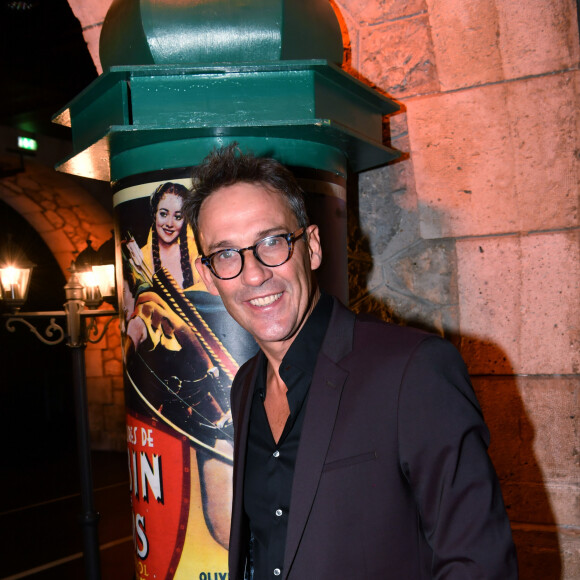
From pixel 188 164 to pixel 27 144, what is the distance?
26.3 feet

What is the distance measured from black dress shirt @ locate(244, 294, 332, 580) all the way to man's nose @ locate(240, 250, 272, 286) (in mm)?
165

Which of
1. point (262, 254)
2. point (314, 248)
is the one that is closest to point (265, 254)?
point (262, 254)

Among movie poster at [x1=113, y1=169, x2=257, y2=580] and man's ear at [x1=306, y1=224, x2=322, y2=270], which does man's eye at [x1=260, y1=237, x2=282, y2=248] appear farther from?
movie poster at [x1=113, y1=169, x2=257, y2=580]

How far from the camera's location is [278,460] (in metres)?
1.41

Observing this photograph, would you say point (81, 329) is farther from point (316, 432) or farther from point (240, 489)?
point (316, 432)

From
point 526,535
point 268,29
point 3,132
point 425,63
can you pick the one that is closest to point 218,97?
point 268,29

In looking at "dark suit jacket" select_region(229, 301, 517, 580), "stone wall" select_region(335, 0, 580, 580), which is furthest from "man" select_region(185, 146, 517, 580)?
"stone wall" select_region(335, 0, 580, 580)

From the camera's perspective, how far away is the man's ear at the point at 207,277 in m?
1.65

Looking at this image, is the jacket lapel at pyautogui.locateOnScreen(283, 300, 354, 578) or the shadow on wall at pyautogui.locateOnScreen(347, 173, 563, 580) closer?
the jacket lapel at pyautogui.locateOnScreen(283, 300, 354, 578)

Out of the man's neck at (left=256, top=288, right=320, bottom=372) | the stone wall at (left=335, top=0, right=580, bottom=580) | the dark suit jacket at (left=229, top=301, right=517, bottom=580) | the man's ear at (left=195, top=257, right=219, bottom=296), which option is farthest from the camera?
the stone wall at (left=335, top=0, right=580, bottom=580)

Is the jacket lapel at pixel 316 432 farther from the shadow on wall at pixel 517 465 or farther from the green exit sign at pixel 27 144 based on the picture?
the green exit sign at pixel 27 144

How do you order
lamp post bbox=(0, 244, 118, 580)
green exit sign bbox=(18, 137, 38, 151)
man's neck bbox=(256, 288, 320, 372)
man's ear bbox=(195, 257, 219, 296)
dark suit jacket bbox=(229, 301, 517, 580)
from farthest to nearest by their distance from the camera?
green exit sign bbox=(18, 137, 38, 151), lamp post bbox=(0, 244, 118, 580), man's ear bbox=(195, 257, 219, 296), man's neck bbox=(256, 288, 320, 372), dark suit jacket bbox=(229, 301, 517, 580)

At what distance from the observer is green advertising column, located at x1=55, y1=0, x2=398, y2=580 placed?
1598mm

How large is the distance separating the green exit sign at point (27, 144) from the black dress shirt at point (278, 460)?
27.5 ft
